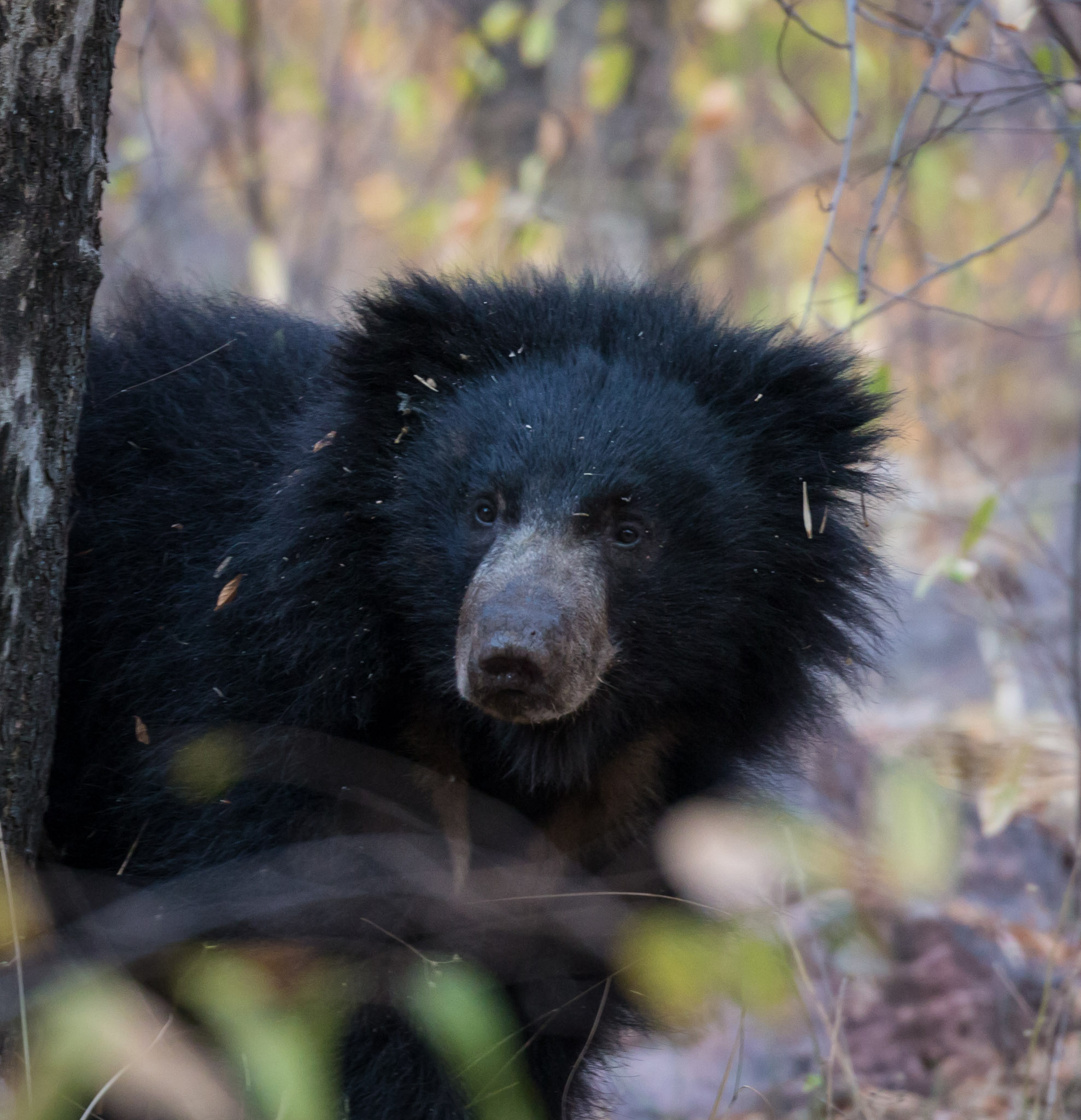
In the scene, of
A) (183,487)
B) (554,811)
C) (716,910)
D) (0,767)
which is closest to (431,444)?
(183,487)

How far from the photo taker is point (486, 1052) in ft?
7.82

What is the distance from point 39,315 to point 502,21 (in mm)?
3823

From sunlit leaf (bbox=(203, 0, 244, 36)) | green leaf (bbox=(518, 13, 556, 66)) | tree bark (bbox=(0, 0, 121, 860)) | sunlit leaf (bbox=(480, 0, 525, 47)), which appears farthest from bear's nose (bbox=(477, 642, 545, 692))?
sunlit leaf (bbox=(203, 0, 244, 36))

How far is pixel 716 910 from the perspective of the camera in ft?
9.57

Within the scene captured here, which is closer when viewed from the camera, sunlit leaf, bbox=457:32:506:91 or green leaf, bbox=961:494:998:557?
green leaf, bbox=961:494:998:557

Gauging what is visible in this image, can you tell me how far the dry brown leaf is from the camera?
2705 millimetres

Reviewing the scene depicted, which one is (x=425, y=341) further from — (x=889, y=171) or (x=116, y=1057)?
(x=116, y=1057)

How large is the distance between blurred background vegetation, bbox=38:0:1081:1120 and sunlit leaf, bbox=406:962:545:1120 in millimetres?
16

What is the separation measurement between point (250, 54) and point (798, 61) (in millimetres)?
5247

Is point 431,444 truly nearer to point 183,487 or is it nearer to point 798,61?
point 183,487

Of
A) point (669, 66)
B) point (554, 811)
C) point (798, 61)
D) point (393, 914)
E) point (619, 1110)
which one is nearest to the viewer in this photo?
point (393, 914)

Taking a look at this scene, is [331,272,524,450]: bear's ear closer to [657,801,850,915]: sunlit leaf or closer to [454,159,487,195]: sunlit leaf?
[657,801,850,915]: sunlit leaf

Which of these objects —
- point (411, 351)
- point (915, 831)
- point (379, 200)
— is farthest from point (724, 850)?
point (379, 200)

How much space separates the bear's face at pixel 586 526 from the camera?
2.45 meters
